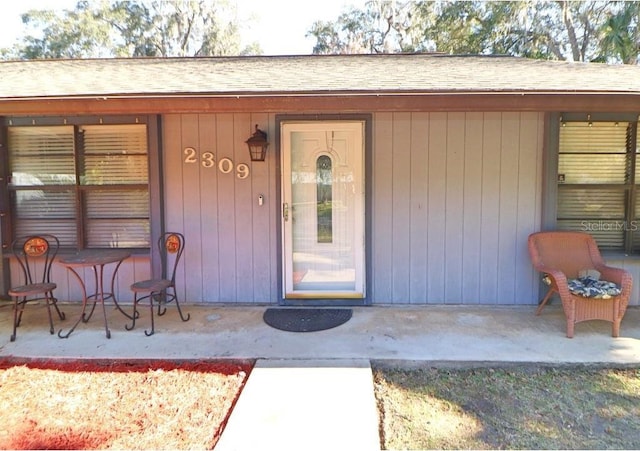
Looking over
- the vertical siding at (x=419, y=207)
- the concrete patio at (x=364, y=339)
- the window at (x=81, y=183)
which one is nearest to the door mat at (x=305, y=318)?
the concrete patio at (x=364, y=339)

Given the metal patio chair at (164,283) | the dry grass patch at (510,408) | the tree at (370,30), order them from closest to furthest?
the dry grass patch at (510,408) → the metal patio chair at (164,283) → the tree at (370,30)

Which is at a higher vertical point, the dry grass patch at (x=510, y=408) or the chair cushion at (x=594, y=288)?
the chair cushion at (x=594, y=288)

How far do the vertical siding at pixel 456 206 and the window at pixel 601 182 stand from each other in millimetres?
371

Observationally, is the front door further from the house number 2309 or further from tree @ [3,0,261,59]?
tree @ [3,0,261,59]

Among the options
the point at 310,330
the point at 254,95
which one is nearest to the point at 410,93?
the point at 254,95

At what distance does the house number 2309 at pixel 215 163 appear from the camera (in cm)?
395

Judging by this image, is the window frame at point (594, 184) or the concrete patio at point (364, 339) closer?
the concrete patio at point (364, 339)

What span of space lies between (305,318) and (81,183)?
2765mm

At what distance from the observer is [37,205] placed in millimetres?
4156

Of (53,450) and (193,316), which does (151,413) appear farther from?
(193,316)

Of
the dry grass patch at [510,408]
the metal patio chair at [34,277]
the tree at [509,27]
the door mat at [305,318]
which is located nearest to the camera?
the dry grass patch at [510,408]

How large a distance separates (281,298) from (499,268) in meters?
2.28

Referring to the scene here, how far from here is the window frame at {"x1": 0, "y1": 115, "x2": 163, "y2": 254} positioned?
3895 mm

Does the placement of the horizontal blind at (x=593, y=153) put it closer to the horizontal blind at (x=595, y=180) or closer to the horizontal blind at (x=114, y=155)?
the horizontal blind at (x=595, y=180)
